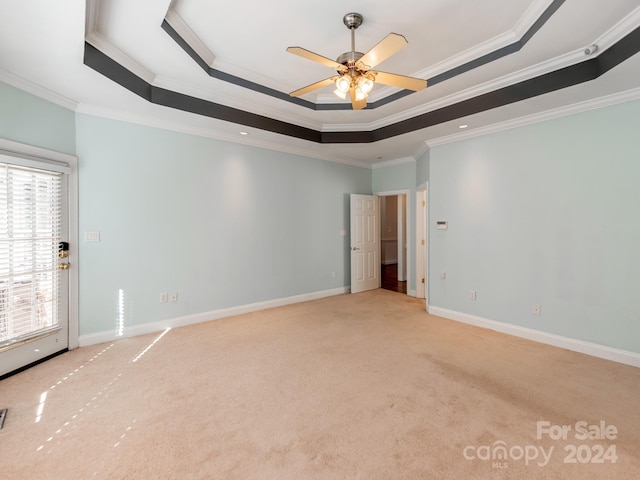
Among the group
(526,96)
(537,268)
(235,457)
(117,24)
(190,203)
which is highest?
(117,24)

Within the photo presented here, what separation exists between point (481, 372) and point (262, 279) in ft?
10.3

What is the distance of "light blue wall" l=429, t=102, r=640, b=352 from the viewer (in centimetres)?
297

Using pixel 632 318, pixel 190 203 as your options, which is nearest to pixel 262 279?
pixel 190 203

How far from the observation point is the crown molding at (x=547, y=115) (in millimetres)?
2889

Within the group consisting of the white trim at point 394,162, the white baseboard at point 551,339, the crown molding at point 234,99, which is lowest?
the white baseboard at point 551,339

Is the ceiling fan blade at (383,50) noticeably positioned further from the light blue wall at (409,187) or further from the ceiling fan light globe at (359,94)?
the light blue wall at (409,187)

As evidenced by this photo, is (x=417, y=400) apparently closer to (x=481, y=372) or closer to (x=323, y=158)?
(x=481, y=372)

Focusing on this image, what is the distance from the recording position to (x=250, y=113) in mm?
3834

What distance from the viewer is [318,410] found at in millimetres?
2201

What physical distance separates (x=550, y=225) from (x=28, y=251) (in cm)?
537

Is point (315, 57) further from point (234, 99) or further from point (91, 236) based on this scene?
point (91, 236)

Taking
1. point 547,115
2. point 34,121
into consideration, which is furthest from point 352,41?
point 34,121

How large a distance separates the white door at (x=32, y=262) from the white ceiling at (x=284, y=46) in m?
0.84

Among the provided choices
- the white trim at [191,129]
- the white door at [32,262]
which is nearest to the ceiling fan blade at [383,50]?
the white trim at [191,129]
